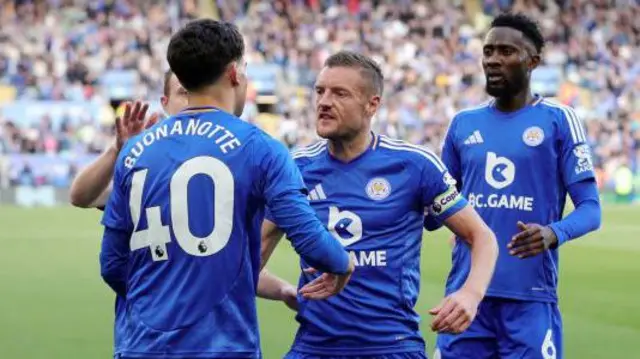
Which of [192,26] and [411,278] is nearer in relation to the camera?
[192,26]

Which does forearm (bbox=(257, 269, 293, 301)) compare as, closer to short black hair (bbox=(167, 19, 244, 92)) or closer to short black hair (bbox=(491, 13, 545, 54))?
short black hair (bbox=(167, 19, 244, 92))

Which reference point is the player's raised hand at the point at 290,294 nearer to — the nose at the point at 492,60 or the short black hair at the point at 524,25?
the nose at the point at 492,60

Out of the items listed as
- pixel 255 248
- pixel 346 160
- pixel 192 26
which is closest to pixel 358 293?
pixel 346 160

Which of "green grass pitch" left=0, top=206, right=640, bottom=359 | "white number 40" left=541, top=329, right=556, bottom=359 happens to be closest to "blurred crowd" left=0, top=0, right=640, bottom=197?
"green grass pitch" left=0, top=206, right=640, bottom=359

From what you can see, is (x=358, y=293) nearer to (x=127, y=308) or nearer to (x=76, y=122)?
(x=127, y=308)

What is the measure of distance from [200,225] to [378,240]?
45.9 inches

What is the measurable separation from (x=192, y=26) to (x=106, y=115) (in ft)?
90.2

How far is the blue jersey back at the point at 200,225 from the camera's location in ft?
13.0

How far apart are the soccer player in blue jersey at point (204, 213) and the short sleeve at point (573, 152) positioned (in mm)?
2118

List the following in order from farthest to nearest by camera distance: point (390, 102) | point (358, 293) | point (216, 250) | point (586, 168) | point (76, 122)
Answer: point (390, 102)
point (76, 122)
point (586, 168)
point (358, 293)
point (216, 250)

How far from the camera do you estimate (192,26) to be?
4.07 metres

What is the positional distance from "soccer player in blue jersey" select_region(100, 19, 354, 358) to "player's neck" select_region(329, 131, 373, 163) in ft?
3.46

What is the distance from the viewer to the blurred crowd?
103 ft

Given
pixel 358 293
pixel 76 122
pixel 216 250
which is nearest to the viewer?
pixel 216 250
